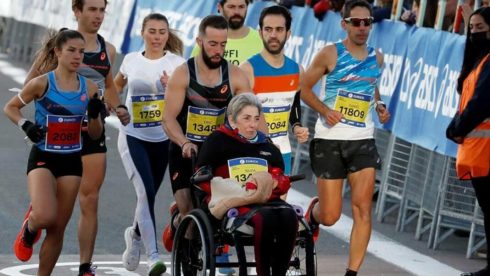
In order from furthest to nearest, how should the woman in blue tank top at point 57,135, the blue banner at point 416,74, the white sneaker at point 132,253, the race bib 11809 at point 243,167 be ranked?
the blue banner at point 416,74, the white sneaker at point 132,253, the woman in blue tank top at point 57,135, the race bib 11809 at point 243,167

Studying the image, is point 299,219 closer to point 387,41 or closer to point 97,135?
point 97,135

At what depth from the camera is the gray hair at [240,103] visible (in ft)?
32.9

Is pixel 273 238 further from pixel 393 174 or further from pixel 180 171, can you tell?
pixel 393 174

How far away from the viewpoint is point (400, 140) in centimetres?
1525

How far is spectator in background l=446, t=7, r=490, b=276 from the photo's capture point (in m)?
10.6

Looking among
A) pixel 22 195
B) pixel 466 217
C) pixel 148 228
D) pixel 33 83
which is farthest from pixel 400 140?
pixel 33 83

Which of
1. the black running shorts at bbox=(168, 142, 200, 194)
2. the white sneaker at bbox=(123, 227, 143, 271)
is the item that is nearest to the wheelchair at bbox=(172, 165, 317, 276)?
the black running shorts at bbox=(168, 142, 200, 194)

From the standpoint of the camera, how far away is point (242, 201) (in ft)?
Result: 31.6

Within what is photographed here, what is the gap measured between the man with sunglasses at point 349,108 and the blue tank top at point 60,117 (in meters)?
1.77

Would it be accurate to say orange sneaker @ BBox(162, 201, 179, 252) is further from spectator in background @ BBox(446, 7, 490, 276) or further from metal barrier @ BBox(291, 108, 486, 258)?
metal barrier @ BBox(291, 108, 486, 258)

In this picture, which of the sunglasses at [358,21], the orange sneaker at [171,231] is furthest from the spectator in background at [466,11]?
the orange sneaker at [171,231]

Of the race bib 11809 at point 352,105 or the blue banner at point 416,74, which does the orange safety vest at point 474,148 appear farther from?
the blue banner at point 416,74

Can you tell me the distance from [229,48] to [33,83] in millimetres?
1978

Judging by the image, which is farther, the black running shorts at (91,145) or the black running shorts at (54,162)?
the black running shorts at (91,145)
